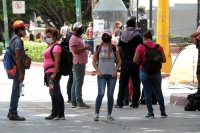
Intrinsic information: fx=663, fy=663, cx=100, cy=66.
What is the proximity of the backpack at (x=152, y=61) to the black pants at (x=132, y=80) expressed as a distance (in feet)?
4.91

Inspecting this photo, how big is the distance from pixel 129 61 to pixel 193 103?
148 centimetres

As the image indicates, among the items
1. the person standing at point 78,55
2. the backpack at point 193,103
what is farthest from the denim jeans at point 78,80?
the backpack at point 193,103

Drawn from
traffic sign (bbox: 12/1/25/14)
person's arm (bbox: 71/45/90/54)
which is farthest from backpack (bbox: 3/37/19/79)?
traffic sign (bbox: 12/1/25/14)

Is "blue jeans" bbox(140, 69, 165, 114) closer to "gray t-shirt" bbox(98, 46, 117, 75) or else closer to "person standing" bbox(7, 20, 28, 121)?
"gray t-shirt" bbox(98, 46, 117, 75)

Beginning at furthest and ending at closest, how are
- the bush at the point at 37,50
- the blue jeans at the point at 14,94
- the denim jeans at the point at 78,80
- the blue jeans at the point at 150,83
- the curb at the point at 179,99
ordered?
1. the bush at the point at 37,50
2. the curb at the point at 179,99
3. the denim jeans at the point at 78,80
4. the blue jeans at the point at 150,83
5. the blue jeans at the point at 14,94

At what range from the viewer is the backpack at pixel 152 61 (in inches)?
445

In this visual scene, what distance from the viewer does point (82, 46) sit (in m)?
12.8

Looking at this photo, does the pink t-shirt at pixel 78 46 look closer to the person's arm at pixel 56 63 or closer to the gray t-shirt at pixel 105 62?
the gray t-shirt at pixel 105 62

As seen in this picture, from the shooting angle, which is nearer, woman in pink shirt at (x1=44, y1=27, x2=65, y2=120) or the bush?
woman in pink shirt at (x1=44, y1=27, x2=65, y2=120)

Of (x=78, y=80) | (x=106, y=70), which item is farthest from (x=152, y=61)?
(x=78, y=80)

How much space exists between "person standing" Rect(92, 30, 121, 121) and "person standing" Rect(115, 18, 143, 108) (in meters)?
1.50

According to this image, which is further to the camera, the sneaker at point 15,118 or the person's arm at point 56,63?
the sneaker at point 15,118

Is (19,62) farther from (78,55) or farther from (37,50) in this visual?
(37,50)

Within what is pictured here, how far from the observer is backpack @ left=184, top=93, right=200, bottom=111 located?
1249 centimetres
